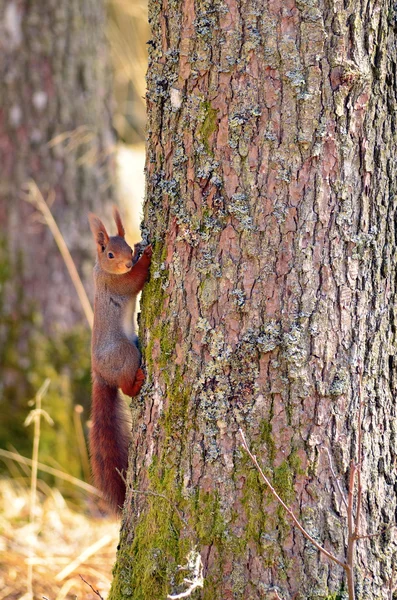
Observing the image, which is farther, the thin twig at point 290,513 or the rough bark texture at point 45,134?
the rough bark texture at point 45,134

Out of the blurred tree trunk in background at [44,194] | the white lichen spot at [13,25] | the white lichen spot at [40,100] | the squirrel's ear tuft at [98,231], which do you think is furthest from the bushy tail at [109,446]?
the white lichen spot at [13,25]

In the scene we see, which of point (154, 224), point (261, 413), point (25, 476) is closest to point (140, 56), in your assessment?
point (25, 476)

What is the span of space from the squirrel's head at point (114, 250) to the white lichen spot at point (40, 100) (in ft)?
7.04

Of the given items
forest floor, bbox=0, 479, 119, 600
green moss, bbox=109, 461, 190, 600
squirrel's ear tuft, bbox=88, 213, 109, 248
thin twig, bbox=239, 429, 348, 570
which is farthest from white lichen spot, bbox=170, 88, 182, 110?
forest floor, bbox=0, 479, 119, 600

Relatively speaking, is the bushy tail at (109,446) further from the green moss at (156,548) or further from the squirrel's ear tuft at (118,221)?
the squirrel's ear tuft at (118,221)

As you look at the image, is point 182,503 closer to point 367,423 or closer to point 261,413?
point 261,413

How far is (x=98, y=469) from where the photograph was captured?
249 cm

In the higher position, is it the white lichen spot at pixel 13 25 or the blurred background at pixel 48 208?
the white lichen spot at pixel 13 25

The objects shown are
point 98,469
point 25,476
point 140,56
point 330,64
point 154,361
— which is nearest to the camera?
point 330,64

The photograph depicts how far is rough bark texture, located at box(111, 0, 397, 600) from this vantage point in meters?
1.96

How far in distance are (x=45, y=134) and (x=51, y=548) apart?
2.52 meters

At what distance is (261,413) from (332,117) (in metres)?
0.83

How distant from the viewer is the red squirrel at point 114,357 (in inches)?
93.4

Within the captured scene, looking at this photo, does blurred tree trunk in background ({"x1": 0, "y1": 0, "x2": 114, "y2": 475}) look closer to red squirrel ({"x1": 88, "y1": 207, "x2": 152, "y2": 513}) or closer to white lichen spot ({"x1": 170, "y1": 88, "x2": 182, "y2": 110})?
red squirrel ({"x1": 88, "y1": 207, "x2": 152, "y2": 513})
